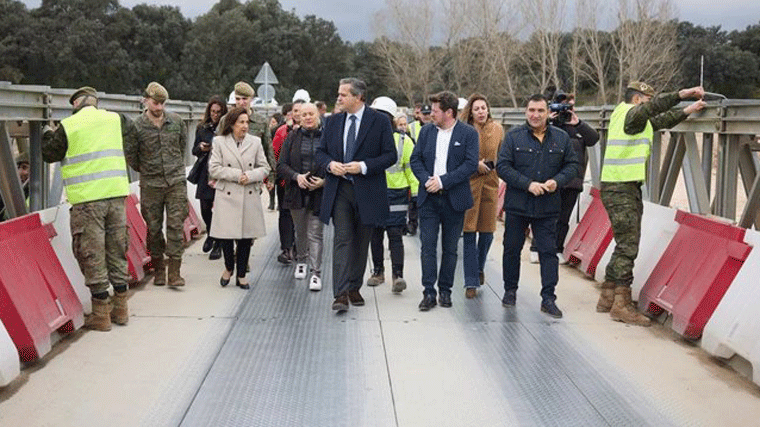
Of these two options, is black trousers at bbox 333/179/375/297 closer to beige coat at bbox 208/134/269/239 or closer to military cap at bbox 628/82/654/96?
beige coat at bbox 208/134/269/239

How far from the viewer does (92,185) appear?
274 inches

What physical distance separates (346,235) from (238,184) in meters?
1.41

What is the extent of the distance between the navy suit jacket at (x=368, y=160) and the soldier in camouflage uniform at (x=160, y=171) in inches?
63.7

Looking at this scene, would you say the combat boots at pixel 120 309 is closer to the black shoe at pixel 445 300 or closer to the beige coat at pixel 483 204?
the black shoe at pixel 445 300

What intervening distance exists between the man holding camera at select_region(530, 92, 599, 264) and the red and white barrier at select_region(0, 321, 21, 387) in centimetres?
544

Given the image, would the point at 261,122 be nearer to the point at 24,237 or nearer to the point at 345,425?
the point at 24,237

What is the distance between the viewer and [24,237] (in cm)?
639

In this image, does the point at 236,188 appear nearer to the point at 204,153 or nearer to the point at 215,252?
the point at 204,153

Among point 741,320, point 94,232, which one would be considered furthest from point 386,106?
point 741,320

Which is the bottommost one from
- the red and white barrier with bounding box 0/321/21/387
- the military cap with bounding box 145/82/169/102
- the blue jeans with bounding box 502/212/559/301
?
the red and white barrier with bounding box 0/321/21/387

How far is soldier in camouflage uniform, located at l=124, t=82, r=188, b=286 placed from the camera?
27.6 ft

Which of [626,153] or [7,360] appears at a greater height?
[626,153]

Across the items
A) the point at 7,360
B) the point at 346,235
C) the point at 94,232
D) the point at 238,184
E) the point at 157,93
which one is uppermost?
the point at 157,93

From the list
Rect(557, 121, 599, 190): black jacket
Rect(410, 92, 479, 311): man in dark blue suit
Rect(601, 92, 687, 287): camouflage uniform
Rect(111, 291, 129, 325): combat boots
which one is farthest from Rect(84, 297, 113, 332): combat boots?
Rect(557, 121, 599, 190): black jacket
